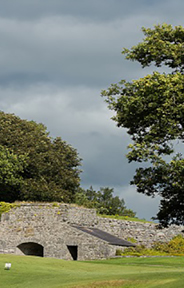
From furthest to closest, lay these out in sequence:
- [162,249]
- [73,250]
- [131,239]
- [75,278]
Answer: [131,239] < [162,249] < [73,250] < [75,278]

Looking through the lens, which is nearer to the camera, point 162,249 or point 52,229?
point 52,229

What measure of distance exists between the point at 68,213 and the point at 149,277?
85.9ft

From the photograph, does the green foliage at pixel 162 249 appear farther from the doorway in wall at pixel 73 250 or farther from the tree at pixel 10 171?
the tree at pixel 10 171

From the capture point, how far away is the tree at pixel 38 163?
174ft

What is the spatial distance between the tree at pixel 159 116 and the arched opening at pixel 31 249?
19.3 metres

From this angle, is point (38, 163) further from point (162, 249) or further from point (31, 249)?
point (162, 249)

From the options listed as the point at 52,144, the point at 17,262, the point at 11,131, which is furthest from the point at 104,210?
the point at 17,262

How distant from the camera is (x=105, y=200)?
67.9 metres

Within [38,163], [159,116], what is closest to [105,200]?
[38,163]

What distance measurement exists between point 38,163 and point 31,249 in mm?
13030

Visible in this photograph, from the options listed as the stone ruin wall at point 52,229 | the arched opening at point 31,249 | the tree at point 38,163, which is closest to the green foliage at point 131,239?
the stone ruin wall at point 52,229

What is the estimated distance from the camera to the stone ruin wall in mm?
39875

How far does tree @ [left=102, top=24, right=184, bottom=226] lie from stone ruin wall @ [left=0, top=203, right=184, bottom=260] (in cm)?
1375

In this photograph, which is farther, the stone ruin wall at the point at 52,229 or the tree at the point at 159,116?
the stone ruin wall at the point at 52,229
